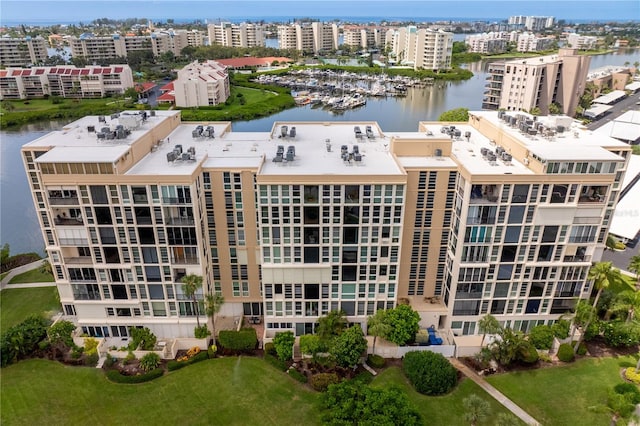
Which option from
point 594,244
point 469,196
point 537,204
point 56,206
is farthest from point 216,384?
point 594,244

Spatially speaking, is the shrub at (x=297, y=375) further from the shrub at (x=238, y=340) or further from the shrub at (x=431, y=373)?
the shrub at (x=431, y=373)

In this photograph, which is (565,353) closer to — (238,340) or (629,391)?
(629,391)

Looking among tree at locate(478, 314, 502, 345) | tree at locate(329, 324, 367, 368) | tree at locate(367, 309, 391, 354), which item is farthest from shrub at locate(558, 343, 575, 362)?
tree at locate(329, 324, 367, 368)

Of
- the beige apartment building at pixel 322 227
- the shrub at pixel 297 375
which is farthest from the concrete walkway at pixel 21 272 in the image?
the shrub at pixel 297 375

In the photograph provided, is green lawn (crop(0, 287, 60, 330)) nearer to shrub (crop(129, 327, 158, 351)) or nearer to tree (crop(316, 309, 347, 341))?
shrub (crop(129, 327, 158, 351))

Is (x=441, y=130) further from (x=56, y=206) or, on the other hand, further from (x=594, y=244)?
(x=56, y=206)

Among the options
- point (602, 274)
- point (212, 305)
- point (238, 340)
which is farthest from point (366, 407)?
point (602, 274)
